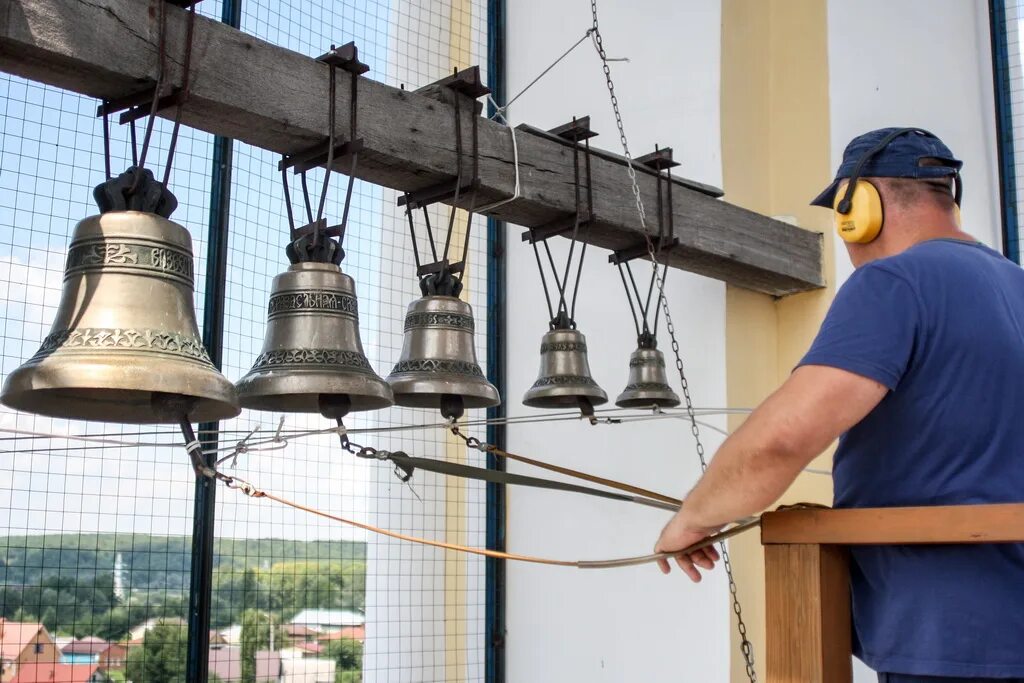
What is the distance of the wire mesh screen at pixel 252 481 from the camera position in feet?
9.93

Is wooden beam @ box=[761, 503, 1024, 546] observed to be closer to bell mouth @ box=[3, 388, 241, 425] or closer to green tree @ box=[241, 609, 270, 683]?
bell mouth @ box=[3, 388, 241, 425]

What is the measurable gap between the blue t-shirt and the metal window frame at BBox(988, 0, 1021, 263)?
287 cm

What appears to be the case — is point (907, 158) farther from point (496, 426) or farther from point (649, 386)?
point (496, 426)

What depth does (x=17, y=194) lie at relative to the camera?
3023mm

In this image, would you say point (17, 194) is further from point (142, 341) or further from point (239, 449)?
point (142, 341)

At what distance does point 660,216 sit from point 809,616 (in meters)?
2.04

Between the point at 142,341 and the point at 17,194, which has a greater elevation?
the point at 17,194

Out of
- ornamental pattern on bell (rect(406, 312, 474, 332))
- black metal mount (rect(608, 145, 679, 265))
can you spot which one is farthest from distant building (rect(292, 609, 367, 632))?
ornamental pattern on bell (rect(406, 312, 474, 332))

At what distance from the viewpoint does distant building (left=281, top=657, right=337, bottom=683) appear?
155 inches

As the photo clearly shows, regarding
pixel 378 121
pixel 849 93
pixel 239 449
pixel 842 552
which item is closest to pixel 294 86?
pixel 378 121

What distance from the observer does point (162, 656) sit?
11.0 feet

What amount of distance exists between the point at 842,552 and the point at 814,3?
9.90 ft

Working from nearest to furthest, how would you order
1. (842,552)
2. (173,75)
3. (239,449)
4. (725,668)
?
(842,552) → (173,75) → (239,449) → (725,668)

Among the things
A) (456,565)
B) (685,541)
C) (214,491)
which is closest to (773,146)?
(456,565)
